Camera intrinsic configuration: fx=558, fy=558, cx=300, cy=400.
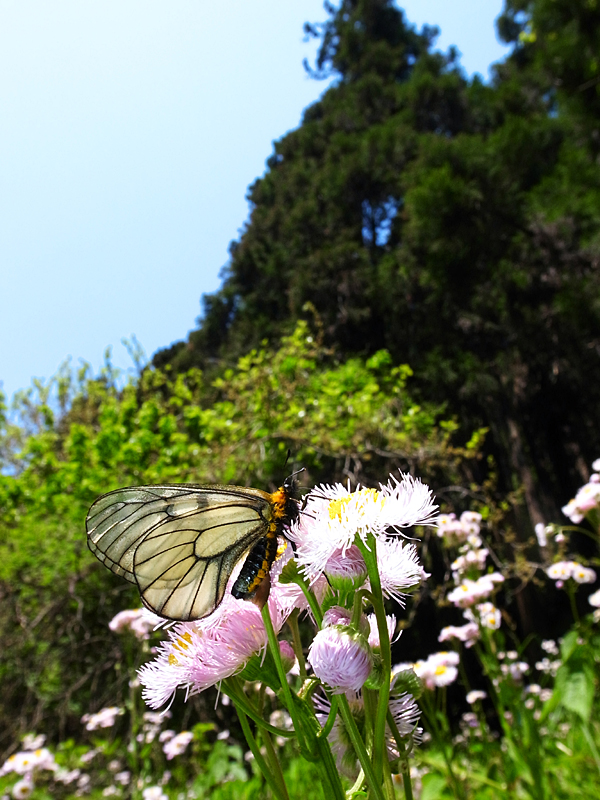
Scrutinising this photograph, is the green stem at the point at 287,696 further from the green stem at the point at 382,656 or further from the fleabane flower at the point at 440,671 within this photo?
the fleabane flower at the point at 440,671

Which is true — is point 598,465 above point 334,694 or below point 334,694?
above

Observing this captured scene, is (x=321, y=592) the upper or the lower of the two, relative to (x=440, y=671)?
upper

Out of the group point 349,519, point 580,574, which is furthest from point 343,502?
point 580,574

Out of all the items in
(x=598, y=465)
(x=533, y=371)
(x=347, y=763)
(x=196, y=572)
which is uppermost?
(x=533, y=371)

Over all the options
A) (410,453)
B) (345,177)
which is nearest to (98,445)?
(410,453)

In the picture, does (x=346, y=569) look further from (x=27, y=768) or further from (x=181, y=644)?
(x=27, y=768)

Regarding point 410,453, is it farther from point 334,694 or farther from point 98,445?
point 334,694
